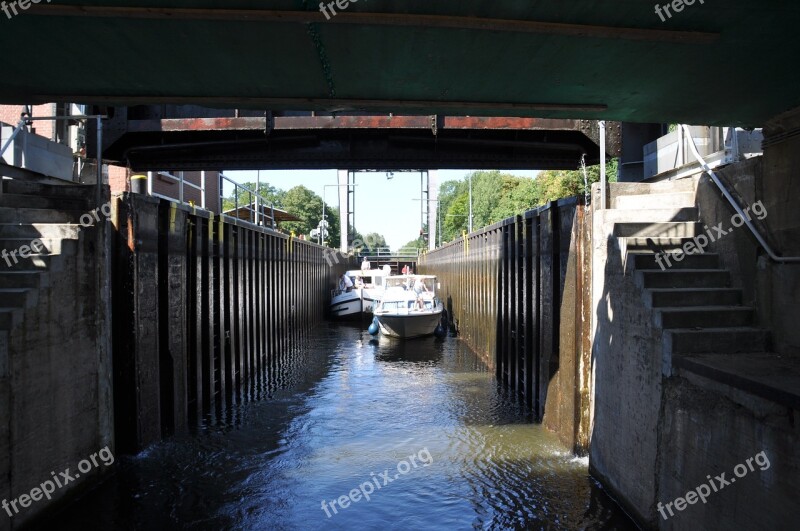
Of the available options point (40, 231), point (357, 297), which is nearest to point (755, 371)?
point (40, 231)

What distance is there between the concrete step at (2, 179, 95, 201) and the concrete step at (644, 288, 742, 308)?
24.7ft

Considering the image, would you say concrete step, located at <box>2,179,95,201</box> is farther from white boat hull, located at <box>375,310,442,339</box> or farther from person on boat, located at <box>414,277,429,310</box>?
person on boat, located at <box>414,277,429,310</box>

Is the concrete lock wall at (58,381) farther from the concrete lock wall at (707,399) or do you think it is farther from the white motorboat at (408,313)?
the white motorboat at (408,313)

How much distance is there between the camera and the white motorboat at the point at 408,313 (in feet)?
69.6

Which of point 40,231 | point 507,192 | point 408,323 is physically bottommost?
point 408,323

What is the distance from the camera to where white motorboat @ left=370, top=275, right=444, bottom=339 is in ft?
69.6

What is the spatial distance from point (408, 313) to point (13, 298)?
16.0 meters

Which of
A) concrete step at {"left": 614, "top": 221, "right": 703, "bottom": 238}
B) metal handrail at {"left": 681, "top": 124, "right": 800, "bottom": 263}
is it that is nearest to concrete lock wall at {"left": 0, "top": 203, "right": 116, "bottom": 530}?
concrete step at {"left": 614, "top": 221, "right": 703, "bottom": 238}

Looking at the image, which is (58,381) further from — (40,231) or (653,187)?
(653,187)

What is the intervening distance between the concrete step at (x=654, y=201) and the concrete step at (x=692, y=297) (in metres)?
1.72

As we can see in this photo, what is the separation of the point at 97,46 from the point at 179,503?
560 cm

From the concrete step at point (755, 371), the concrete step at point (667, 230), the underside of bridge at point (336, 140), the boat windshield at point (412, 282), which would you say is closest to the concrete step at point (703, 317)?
the concrete step at point (755, 371)

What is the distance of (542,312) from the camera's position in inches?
393

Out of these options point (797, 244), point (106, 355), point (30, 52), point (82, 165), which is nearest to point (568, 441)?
point (797, 244)
